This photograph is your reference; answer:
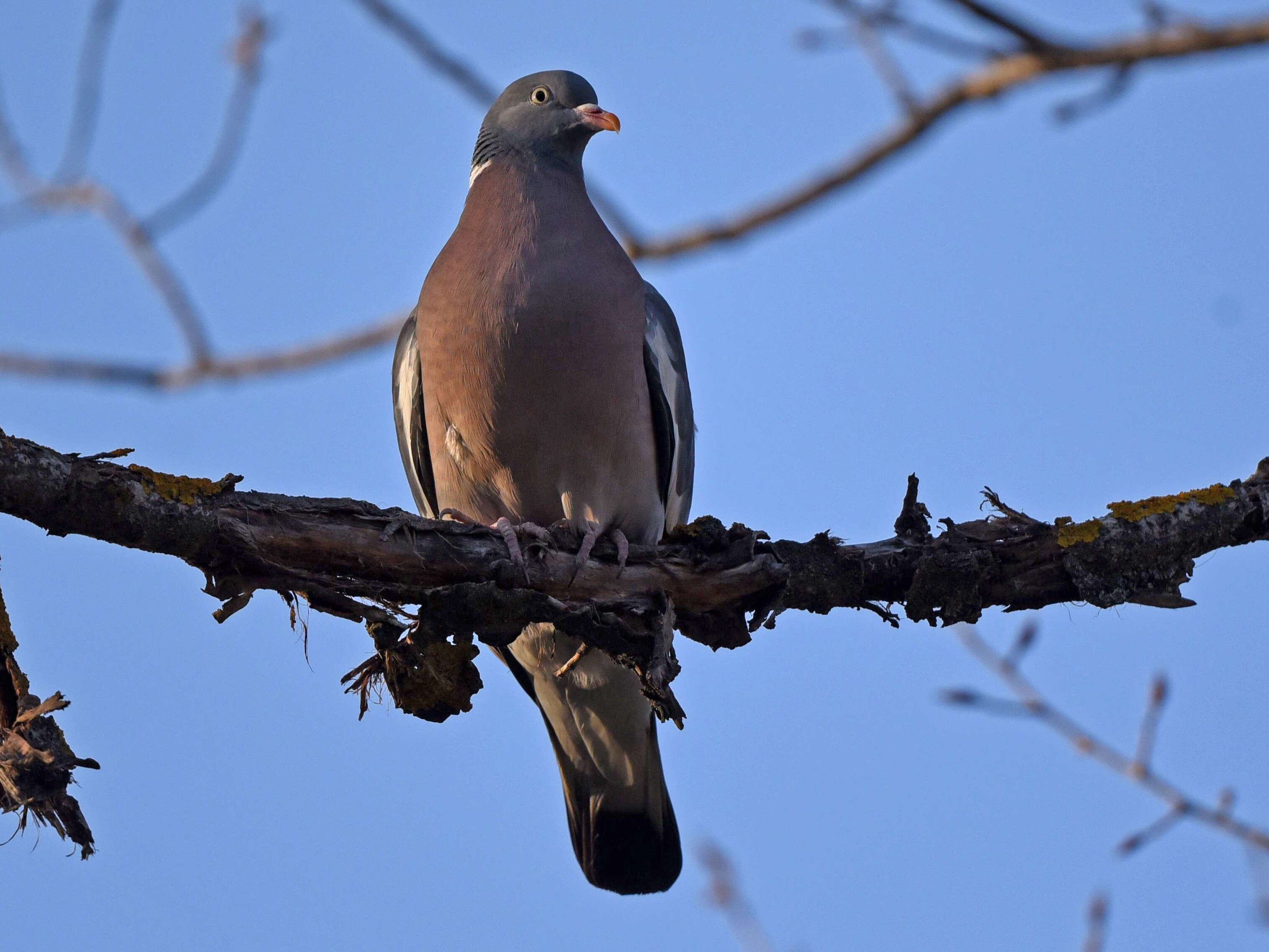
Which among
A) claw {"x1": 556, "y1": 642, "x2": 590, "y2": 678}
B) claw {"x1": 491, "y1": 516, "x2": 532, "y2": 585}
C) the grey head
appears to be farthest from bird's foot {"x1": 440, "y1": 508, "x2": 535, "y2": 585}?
the grey head

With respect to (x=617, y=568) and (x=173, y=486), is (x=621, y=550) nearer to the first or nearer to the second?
(x=617, y=568)

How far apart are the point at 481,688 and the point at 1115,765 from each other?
→ 1734 mm

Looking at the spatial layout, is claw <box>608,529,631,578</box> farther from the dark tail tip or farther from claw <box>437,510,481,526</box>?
the dark tail tip

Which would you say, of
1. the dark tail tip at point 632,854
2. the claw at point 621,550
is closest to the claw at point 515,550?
the claw at point 621,550

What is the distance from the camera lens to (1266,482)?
14.1 ft

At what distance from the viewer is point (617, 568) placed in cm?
416

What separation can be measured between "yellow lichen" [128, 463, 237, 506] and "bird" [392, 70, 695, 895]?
3.29 ft

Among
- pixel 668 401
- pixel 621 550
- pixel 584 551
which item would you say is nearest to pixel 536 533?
pixel 584 551

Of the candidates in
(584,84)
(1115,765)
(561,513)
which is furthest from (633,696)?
(584,84)

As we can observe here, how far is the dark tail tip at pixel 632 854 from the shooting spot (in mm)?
5223

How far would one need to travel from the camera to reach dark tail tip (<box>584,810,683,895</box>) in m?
5.22

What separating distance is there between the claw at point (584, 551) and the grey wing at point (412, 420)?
0.92 meters

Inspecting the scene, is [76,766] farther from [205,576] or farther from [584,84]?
[584,84]

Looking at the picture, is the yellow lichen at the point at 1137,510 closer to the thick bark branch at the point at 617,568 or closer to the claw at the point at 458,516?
the thick bark branch at the point at 617,568
